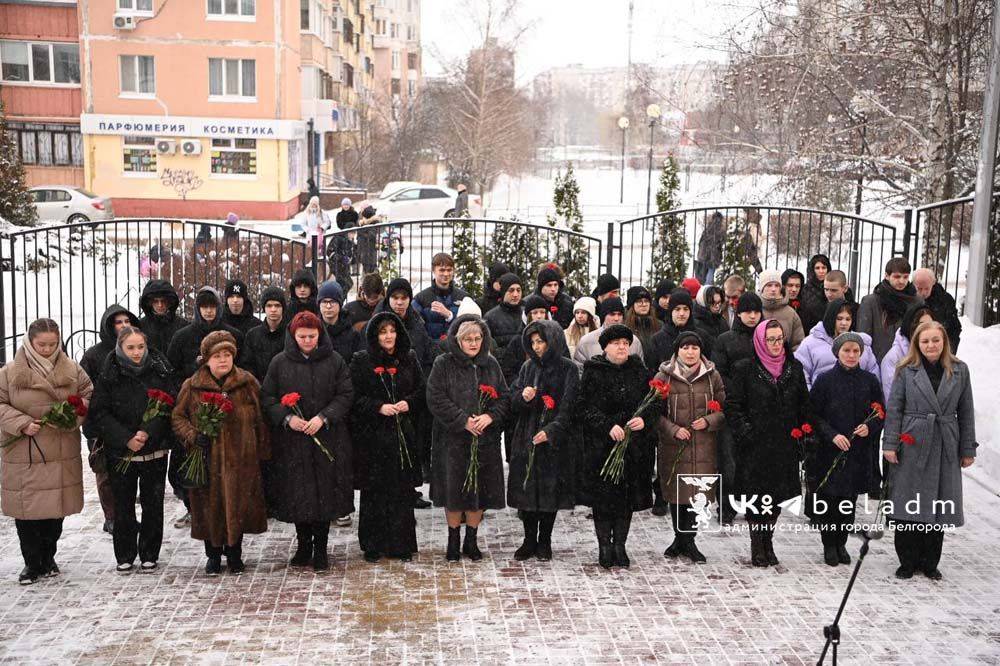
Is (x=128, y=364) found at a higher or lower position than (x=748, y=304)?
lower

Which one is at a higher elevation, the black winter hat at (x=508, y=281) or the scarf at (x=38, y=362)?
the black winter hat at (x=508, y=281)

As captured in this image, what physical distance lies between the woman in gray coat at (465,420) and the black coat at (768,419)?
64.5 inches

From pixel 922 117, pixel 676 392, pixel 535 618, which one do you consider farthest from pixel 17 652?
pixel 922 117

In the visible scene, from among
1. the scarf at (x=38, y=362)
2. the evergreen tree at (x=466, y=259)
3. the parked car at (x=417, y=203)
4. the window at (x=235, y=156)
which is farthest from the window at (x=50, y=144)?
the scarf at (x=38, y=362)

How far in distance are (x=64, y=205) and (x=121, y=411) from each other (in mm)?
30254

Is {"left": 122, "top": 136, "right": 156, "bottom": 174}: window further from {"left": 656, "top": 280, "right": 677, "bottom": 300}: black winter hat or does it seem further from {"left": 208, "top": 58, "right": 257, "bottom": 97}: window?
{"left": 656, "top": 280, "right": 677, "bottom": 300}: black winter hat

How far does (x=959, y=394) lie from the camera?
302 inches

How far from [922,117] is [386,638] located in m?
16.0

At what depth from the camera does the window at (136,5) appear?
39281 mm

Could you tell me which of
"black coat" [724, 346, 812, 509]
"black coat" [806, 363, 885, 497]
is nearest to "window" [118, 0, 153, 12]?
"black coat" [724, 346, 812, 509]

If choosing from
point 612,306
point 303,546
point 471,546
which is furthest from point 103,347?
point 612,306

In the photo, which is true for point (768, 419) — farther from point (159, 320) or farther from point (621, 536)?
point (159, 320)

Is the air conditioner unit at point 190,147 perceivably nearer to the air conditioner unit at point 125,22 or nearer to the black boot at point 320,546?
the air conditioner unit at point 125,22

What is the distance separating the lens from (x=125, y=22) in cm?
3875
